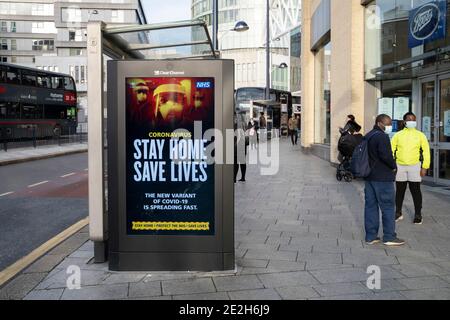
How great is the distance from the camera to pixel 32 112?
3000 cm

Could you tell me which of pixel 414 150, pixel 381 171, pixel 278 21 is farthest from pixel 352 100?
pixel 278 21

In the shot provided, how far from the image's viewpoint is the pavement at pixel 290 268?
4586mm

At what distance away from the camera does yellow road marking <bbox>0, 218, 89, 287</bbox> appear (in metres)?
5.37

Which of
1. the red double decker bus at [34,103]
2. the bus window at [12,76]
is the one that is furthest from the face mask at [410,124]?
the bus window at [12,76]

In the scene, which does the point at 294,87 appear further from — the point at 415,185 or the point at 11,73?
the point at 415,185

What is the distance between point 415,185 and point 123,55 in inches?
186

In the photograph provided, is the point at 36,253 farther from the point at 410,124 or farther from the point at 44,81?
the point at 44,81

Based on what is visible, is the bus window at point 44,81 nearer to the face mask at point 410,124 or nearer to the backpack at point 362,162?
the face mask at point 410,124

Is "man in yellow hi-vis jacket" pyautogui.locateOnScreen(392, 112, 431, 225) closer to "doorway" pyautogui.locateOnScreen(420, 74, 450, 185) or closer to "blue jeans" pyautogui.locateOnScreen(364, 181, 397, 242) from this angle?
"blue jeans" pyautogui.locateOnScreen(364, 181, 397, 242)

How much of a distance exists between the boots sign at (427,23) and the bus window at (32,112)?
23090mm

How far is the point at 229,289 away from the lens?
15.3 feet

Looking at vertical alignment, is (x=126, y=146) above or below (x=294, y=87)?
below

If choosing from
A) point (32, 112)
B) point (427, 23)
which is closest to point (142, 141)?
point (427, 23)

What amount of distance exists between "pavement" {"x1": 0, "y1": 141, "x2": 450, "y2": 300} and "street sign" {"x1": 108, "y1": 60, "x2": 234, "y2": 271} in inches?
10.0
